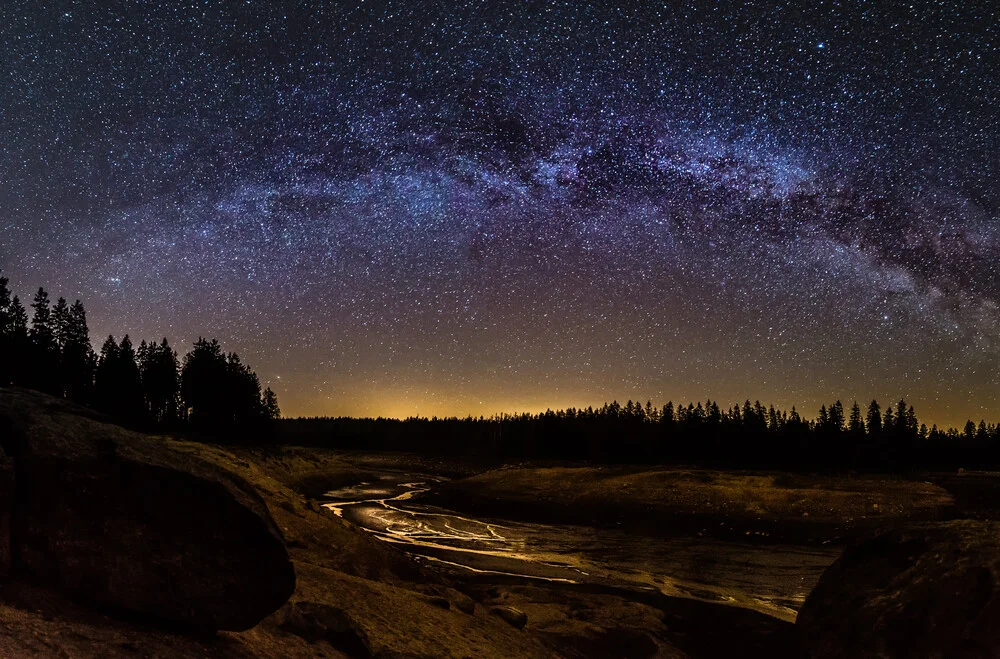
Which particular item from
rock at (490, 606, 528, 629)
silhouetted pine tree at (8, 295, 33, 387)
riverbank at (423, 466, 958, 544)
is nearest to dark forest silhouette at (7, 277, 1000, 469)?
silhouetted pine tree at (8, 295, 33, 387)

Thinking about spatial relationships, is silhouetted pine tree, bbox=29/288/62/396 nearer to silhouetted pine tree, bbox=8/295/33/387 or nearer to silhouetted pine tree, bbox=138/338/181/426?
silhouetted pine tree, bbox=8/295/33/387

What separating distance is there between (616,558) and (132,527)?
24.5 meters

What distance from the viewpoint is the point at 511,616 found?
14461 mm

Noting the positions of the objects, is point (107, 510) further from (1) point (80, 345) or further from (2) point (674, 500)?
(1) point (80, 345)

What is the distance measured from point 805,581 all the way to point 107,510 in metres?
25.6

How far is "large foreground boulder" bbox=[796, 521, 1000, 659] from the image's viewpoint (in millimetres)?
8445

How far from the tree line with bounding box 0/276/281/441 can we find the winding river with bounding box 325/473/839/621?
49.8m

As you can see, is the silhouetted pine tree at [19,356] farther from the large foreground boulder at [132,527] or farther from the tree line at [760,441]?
the tree line at [760,441]

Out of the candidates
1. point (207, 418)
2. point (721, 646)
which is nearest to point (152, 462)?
point (721, 646)

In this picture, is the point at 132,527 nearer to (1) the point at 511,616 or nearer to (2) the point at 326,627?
(2) the point at 326,627

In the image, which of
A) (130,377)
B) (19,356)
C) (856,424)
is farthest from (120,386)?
(856,424)

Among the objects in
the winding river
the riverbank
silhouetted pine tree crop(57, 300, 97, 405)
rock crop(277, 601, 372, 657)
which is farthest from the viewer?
silhouetted pine tree crop(57, 300, 97, 405)

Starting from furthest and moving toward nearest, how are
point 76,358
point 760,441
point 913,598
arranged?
point 760,441 → point 76,358 → point 913,598

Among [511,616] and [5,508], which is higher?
[5,508]
